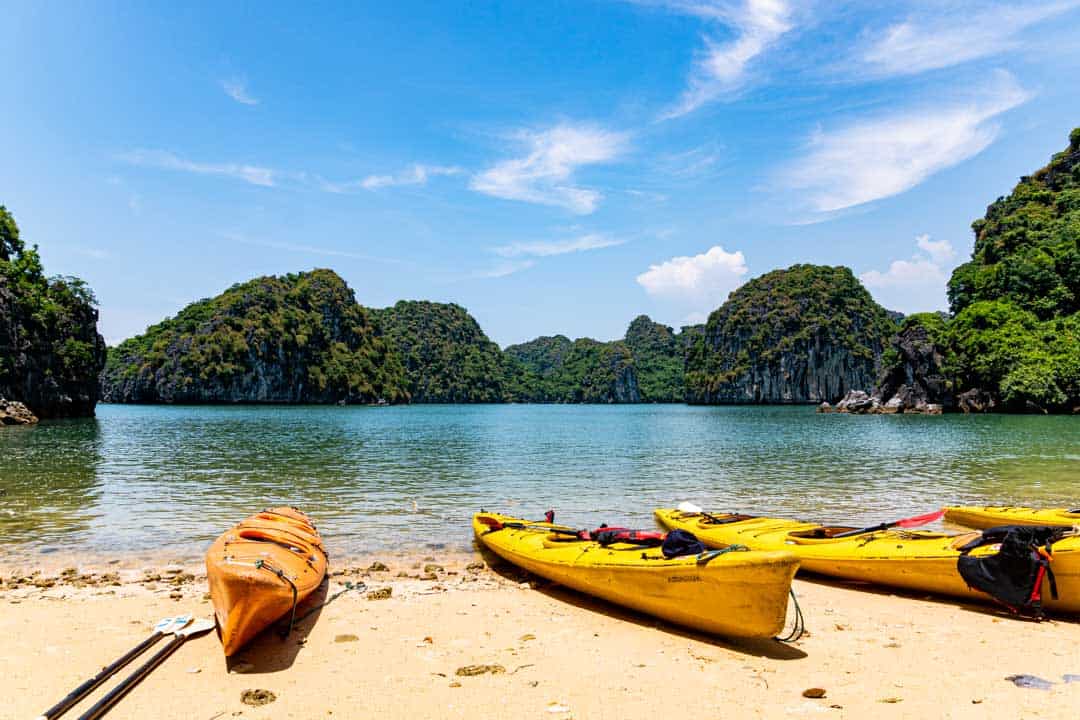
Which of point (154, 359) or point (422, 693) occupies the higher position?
point (154, 359)

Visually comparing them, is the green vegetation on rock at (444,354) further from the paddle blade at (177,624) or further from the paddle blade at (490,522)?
the paddle blade at (177,624)

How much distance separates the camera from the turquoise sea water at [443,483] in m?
11.0

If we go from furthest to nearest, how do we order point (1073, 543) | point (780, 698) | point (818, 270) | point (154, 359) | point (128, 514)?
point (818, 270), point (154, 359), point (128, 514), point (1073, 543), point (780, 698)

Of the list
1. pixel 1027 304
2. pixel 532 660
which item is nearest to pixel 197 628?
pixel 532 660

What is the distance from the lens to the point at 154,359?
10756cm

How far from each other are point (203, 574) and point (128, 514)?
534 centimetres

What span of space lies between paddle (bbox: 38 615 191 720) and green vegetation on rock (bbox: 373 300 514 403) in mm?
146101

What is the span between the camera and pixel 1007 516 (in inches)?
400

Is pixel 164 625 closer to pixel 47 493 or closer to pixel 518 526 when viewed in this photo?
pixel 518 526

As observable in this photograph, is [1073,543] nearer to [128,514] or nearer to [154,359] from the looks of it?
[128,514]

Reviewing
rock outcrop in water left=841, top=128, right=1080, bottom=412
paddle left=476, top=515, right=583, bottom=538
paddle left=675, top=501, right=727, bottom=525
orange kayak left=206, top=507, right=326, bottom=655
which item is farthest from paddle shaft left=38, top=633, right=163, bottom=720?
rock outcrop in water left=841, top=128, right=1080, bottom=412

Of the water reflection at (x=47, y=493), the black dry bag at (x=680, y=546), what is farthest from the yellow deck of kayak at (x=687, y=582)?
the water reflection at (x=47, y=493)

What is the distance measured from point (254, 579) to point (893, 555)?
6688mm

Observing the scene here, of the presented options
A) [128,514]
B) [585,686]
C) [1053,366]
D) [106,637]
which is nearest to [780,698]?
[585,686]
